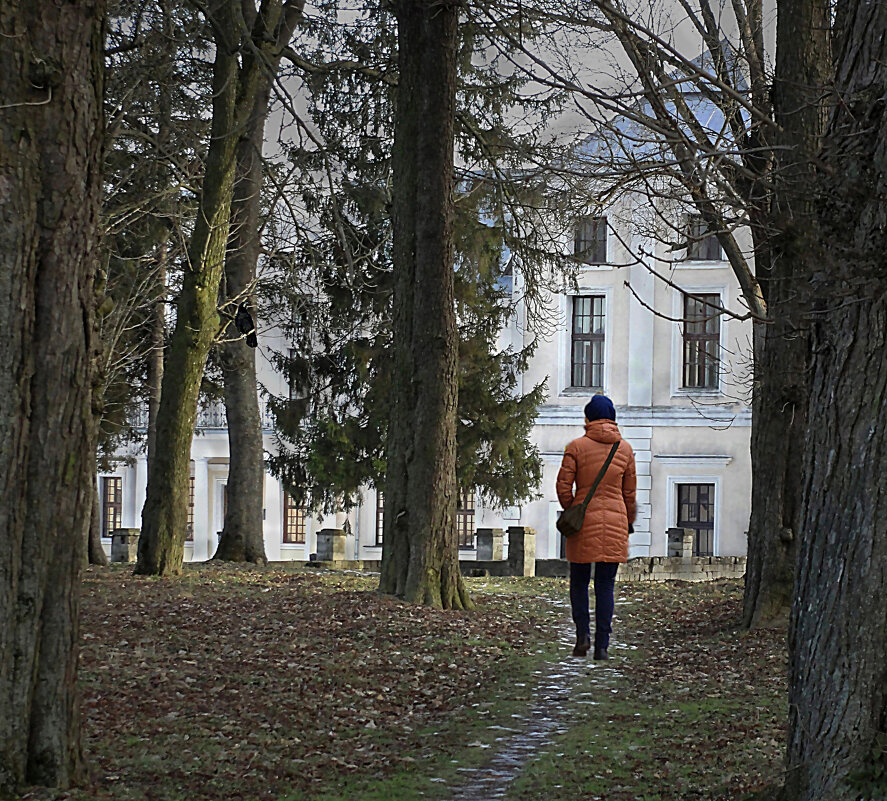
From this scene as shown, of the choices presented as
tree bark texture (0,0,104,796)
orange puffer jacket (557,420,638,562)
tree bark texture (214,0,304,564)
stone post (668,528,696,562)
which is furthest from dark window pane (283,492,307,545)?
tree bark texture (0,0,104,796)

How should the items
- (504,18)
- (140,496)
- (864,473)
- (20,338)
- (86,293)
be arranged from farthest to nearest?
1. (140,496)
2. (504,18)
3. (86,293)
4. (20,338)
5. (864,473)

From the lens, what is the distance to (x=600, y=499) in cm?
939

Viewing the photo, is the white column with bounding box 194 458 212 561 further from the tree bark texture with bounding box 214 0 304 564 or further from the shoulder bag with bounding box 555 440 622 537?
the shoulder bag with bounding box 555 440 622 537

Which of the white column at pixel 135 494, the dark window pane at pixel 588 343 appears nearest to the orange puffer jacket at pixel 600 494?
the dark window pane at pixel 588 343

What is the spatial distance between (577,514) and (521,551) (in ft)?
44.0

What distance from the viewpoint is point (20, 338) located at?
5.52m

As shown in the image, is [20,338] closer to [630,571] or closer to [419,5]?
→ [419,5]

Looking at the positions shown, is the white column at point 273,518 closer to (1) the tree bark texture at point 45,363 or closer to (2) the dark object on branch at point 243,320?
(2) the dark object on branch at point 243,320

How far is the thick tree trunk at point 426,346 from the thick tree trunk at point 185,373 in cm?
358

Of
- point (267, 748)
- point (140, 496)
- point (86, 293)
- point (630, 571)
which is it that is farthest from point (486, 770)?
point (140, 496)

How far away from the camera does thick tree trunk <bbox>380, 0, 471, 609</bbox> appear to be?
13.3 m

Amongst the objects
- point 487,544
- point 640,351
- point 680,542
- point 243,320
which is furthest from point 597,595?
point 640,351

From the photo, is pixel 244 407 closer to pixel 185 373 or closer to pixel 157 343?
pixel 157 343

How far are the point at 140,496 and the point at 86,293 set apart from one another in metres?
42.0
